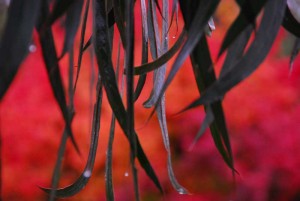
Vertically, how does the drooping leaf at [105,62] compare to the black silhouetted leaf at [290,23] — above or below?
below

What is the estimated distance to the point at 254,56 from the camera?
0.72m

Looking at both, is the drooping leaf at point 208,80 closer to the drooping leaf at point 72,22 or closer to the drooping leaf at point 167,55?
the drooping leaf at point 167,55

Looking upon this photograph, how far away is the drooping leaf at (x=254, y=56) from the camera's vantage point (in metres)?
0.70

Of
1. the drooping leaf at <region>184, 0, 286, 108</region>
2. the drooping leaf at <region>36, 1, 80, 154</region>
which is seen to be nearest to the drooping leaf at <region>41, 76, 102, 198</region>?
the drooping leaf at <region>36, 1, 80, 154</region>

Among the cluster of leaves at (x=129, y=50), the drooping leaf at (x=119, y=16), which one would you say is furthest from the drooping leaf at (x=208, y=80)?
the drooping leaf at (x=119, y=16)

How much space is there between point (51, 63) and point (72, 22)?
0.10 metres

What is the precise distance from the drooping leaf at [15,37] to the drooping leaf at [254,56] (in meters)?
0.19

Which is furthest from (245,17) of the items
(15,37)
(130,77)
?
(15,37)

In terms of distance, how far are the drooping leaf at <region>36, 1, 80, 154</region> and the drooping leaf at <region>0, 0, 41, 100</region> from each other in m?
0.02

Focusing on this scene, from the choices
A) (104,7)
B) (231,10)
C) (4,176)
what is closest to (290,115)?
(231,10)

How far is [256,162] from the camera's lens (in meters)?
3.13

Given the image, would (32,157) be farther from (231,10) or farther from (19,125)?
(231,10)

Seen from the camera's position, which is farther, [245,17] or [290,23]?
[290,23]

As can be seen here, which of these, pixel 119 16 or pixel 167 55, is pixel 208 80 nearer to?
pixel 167 55
